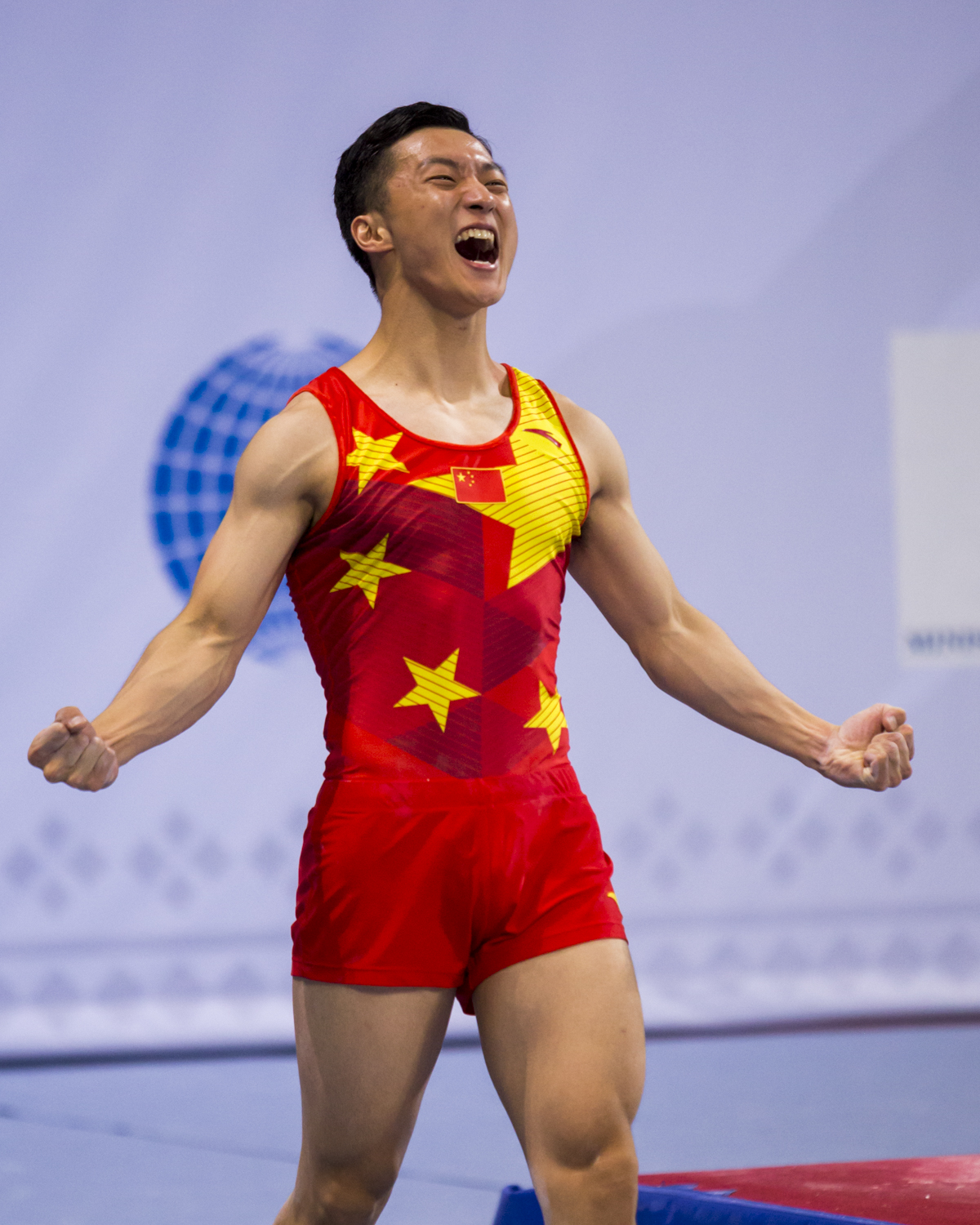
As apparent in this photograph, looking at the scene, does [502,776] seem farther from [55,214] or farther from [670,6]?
[670,6]

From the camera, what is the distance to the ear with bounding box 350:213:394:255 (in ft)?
6.93

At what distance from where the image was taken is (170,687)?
183cm

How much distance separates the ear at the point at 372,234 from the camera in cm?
211

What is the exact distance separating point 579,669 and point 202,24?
229 cm

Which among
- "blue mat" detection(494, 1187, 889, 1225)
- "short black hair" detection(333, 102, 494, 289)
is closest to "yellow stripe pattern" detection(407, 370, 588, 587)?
"short black hair" detection(333, 102, 494, 289)

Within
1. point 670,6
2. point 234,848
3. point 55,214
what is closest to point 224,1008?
point 234,848

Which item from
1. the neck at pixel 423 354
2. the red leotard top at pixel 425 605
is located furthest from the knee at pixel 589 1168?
the neck at pixel 423 354

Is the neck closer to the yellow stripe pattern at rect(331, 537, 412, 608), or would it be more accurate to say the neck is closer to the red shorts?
the yellow stripe pattern at rect(331, 537, 412, 608)

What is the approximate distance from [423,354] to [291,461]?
30 cm

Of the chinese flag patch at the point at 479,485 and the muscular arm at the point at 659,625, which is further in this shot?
the muscular arm at the point at 659,625

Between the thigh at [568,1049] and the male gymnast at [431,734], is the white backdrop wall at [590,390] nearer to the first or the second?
the male gymnast at [431,734]

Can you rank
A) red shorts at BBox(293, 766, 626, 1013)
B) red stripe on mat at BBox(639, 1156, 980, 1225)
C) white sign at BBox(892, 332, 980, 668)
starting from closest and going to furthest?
red shorts at BBox(293, 766, 626, 1013), red stripe on mat at BBox(639, 1156, 980, 1225), white sign at BBox(892, 332, 980, 668)

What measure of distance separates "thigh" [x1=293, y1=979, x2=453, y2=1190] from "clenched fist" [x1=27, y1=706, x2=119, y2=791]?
448 millimetres

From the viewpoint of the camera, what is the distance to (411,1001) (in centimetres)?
187
